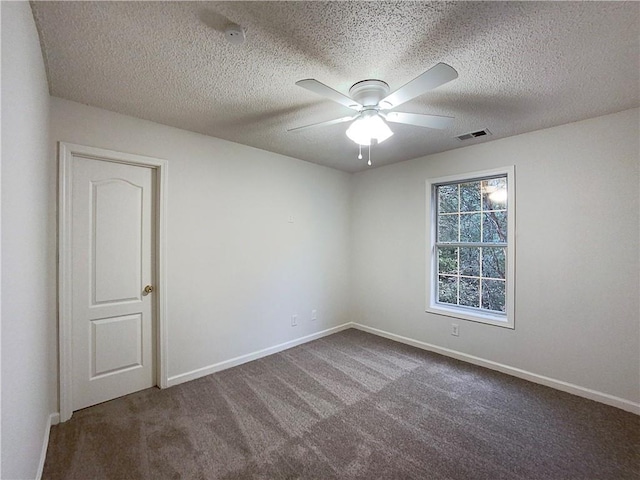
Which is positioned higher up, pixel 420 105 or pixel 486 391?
pixel 420 105

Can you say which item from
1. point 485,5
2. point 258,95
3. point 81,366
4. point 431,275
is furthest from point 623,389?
point 81,366

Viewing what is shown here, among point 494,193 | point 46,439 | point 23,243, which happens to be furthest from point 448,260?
point 46,439

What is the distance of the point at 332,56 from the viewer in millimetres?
1725

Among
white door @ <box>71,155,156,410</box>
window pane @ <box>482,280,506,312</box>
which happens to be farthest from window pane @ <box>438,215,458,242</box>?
white door @ <box>71,155,156,410</box>

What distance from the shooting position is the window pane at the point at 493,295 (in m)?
3.22

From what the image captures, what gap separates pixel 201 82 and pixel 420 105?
1652mm

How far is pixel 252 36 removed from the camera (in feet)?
5.13

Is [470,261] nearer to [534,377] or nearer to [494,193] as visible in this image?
[494,193]

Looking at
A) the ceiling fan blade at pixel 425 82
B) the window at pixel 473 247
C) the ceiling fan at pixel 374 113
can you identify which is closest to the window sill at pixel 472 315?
the window at pixel 473 247

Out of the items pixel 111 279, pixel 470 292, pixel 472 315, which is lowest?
pixel 472 315

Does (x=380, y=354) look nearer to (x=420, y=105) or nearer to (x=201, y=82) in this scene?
(x=420, y=105)

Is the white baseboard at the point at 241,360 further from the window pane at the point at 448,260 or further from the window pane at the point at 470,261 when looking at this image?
the window pane at the point at 470,261

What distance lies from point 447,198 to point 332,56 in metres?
2.55

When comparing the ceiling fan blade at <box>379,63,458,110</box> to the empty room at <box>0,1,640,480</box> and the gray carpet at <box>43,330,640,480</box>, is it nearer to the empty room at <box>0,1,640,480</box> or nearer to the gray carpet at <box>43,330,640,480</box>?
the empty room at <box>0,1,640,480</box>
